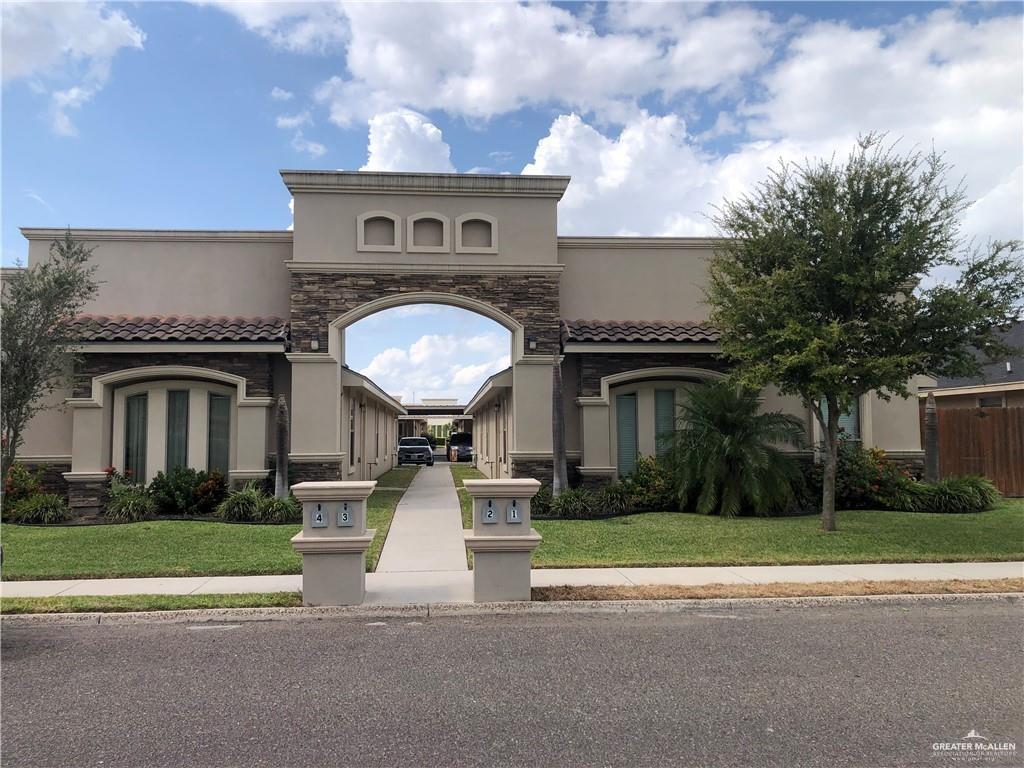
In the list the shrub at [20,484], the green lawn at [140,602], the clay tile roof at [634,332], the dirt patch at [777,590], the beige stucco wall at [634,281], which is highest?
the beige stucco wall at [634,281]

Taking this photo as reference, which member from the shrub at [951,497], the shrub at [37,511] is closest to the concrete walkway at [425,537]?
the shrub at [37,511]

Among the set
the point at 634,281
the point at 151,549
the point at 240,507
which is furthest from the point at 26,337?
the point at 634,281

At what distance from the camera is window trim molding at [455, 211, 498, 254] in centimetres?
1636

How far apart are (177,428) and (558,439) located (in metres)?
8.46

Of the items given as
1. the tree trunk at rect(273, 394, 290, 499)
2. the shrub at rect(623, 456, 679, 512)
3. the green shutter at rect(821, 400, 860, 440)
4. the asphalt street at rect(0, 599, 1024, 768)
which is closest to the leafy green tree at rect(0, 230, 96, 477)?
the asphalt street at rect(0, 599, 1024, 768)

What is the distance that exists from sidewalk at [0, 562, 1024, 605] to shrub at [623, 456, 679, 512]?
4.98 meters

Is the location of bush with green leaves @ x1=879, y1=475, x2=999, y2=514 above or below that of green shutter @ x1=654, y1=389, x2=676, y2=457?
below

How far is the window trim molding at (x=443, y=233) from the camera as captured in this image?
53.4 feet

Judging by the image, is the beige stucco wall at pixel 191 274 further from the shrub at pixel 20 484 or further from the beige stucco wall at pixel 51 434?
the shrub at pixel 20 484

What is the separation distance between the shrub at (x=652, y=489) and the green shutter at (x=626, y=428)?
1.18 metres

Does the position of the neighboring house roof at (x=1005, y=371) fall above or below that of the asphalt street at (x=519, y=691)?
above

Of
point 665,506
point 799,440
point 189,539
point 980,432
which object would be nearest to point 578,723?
point 189,539

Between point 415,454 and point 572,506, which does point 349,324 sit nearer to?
point 572,506

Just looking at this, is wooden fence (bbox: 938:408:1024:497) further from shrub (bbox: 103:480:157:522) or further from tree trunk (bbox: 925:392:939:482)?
shrub (bbox: 103:480:157:522)
